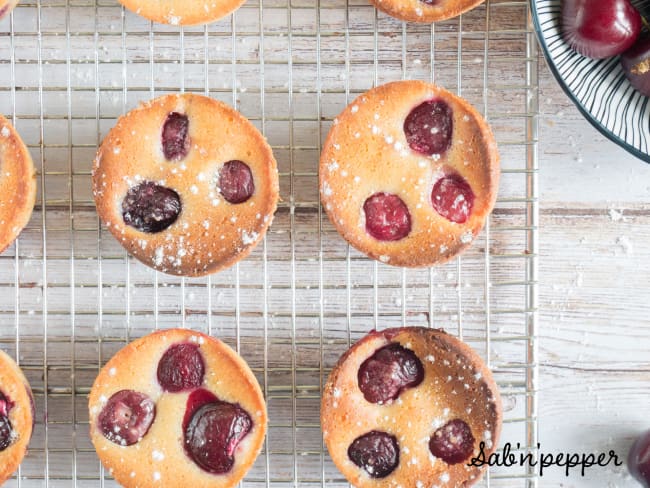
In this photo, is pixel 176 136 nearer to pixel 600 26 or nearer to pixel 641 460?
pixel 600 26

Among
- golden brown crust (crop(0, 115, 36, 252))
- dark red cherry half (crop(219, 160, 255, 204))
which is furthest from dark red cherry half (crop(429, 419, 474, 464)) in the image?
golden brown crust (crop(0, 115, 36, 252))

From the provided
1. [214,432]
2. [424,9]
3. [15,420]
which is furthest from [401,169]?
[15,420]

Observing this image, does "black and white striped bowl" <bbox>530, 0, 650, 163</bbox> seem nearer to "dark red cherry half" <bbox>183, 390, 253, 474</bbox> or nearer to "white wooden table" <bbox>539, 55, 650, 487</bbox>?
"white wooden table" <bbox>539, 55, 650, 487</bbox>

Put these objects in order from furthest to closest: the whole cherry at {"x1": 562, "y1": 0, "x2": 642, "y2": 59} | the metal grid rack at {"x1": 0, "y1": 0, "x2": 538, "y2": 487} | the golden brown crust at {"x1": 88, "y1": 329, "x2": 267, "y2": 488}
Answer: the metal grid rack at {"x1": 0, "y1": 0, "x2": 538, "y2": 487} → the golden brown crust at {"x1": 88, "y1": 329, "x2": 267, "y2": 488} → the whole cherry at {"x1": 562, "y1": 0, "x2": 642, "y2": 59}

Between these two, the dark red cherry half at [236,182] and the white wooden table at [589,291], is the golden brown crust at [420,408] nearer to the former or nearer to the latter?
the white wooden table at [589,291]

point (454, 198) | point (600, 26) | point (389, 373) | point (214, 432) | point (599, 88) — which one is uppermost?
point (600, 26)

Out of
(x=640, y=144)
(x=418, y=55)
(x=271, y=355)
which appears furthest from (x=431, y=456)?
(x=418, y=55)

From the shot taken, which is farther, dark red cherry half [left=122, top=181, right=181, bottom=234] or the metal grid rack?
the metal grid rack

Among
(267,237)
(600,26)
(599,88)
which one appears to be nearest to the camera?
(600,26)
